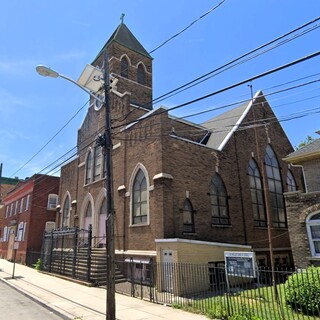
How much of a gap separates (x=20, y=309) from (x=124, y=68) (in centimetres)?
2161

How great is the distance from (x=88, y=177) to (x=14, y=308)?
48.3 ft

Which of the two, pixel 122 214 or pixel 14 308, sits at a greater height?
pixel 122 214

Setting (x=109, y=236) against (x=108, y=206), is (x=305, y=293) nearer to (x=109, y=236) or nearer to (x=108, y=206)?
(x=109, y=236)

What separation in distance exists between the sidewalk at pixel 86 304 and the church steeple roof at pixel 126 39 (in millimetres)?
20826

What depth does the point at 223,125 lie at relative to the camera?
25.2 m

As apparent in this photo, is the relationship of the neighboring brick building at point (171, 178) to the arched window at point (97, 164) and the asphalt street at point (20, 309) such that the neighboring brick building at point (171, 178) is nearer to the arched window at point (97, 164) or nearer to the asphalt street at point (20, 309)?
the arched window at point (97, 164)

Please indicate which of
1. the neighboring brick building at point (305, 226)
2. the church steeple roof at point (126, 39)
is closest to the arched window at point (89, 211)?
the church steeple roof at point (126, 39)

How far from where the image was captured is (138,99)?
27234 mm

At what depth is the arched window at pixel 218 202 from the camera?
18.6 metres

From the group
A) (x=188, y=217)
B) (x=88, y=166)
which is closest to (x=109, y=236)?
(x=188, y=217)

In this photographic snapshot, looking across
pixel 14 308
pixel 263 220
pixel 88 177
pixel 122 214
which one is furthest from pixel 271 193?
pixel 14 308

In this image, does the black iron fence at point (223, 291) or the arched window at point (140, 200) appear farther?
the arched window at point (140, 200)

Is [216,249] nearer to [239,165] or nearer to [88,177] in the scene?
[239,165]

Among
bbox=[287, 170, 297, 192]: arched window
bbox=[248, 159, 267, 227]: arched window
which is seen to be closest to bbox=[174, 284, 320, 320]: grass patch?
bbox=[248, 159, 267, 227]: arched window
